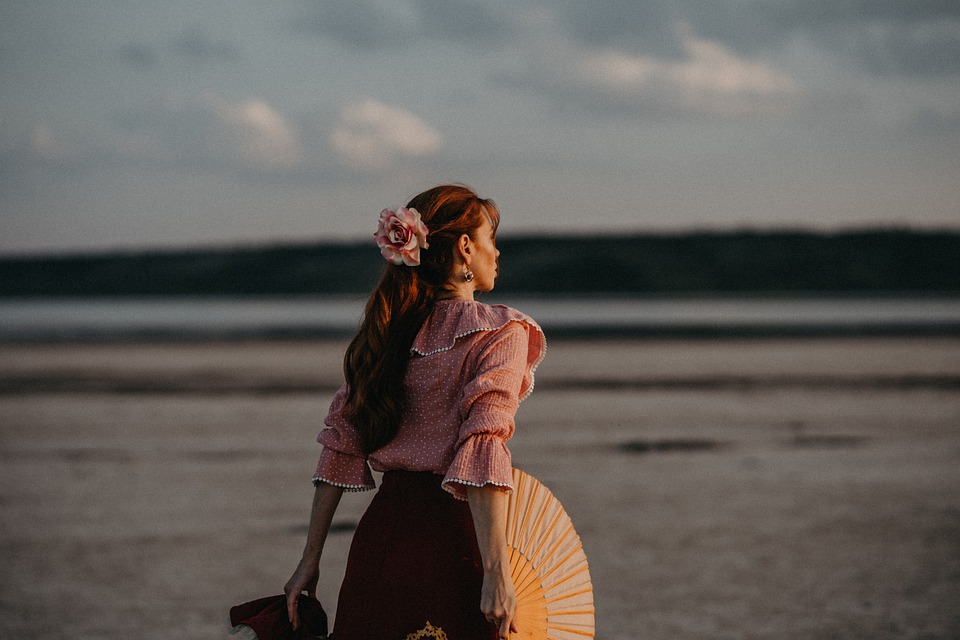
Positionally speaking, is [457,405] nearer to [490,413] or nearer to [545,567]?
[490,413]

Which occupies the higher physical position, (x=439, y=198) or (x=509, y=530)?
(x=439, y=198)

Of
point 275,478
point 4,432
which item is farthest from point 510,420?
point 4,432

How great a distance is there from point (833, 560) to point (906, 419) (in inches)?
239

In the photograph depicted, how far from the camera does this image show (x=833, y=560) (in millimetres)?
5945

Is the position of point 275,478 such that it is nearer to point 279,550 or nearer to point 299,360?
point 279,550

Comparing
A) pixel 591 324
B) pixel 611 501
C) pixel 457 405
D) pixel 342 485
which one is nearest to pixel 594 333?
pixel 591 324

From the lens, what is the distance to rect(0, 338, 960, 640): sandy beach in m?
5.16

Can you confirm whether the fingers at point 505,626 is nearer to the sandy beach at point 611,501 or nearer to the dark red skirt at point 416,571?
the dark red skirt at point 416,571

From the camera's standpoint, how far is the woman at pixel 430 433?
7.93 feet

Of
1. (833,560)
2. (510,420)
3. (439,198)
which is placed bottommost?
(833,560)

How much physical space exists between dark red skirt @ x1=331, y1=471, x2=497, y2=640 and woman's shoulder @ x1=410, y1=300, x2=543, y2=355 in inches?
11.5

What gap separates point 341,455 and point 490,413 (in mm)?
443

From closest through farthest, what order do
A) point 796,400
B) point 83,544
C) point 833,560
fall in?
point 833,560 < point 83,544 < point 796,400

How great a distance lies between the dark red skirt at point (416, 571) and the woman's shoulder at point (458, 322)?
0.29 m
